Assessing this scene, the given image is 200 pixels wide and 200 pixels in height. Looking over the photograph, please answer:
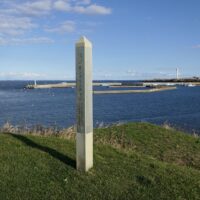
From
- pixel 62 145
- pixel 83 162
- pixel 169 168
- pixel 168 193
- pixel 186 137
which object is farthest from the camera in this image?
pixel 186 137

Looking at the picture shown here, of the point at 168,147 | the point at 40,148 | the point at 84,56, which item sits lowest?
the point at 168,147

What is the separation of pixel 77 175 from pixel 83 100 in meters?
1.63

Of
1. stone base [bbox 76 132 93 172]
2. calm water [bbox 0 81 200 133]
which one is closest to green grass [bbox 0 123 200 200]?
stone base [bbox 76 132 93 172]

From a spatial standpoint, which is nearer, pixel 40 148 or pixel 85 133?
pixel 85 133

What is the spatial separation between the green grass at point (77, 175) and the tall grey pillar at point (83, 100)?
1.34ft

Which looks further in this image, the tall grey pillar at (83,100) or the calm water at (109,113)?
the calm water at (109,113)

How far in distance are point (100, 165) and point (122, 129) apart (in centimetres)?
952

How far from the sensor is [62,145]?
1187 centimetres

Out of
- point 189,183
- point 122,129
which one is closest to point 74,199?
point 189,183

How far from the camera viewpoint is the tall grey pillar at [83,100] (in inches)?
373

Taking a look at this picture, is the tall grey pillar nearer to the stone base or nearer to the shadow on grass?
the stone base

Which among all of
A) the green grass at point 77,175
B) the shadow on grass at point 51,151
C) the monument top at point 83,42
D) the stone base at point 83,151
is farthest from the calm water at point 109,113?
the monument top at point 83,42

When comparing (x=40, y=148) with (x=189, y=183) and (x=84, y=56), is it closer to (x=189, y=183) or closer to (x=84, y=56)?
(x=84, y=56)

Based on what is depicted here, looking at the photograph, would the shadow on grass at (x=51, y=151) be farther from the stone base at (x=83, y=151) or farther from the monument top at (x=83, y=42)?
the monument top at (x=83, y=42)
